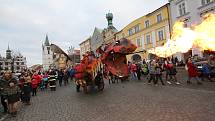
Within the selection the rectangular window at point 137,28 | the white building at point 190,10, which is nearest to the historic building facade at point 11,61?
the rectangular window at point 137,28

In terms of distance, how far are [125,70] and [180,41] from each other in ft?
13.2

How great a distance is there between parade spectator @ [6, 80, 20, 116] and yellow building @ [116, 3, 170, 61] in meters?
31.6

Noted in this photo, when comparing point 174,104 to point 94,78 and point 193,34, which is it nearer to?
point 94,78

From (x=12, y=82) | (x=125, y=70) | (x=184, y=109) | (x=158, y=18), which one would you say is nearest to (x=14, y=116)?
(x=12, y=82)

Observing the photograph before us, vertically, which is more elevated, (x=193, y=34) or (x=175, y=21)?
(x=175, y=21)

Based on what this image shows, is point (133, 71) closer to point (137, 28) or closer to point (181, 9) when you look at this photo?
point (181, 9)

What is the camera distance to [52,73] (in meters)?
20.2

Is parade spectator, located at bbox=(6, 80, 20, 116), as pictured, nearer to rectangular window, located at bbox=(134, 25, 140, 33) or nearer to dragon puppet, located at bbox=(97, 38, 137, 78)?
dragon puppet, located at bbox=(97, 38, 137, 78)

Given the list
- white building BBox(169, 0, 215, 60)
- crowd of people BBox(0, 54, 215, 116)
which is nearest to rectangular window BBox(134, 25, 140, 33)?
white building BBox(169, 0, 215, 60)

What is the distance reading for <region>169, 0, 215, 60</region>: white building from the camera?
31.1 m

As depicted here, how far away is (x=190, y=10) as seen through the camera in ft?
111

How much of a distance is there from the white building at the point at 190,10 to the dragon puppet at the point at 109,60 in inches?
609

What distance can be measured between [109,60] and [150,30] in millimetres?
28884

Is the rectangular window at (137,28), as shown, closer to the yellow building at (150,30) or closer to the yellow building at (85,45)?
the yellow building at (150,30)
